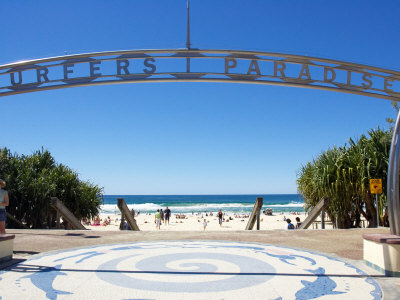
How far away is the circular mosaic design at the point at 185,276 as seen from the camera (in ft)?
14.9

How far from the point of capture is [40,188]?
15328 mm

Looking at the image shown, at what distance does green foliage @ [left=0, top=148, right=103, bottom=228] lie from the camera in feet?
49.8

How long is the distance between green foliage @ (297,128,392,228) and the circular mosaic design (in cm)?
703

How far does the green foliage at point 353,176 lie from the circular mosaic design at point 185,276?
7.03 metres

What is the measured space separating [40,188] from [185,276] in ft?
39.9

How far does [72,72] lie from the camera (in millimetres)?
6762

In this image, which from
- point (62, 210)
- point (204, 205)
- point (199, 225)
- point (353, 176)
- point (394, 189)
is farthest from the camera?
point (204, 205)

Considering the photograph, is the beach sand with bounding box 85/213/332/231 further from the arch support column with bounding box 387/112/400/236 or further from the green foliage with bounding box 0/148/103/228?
the arch support column with bounding box 387/112/400/236

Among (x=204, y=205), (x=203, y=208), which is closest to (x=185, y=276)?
(x=203, y=208)

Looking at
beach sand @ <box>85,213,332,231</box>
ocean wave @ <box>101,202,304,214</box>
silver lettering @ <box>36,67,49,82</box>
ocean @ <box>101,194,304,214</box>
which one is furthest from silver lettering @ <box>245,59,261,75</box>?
ocean wave @ <box>101,202,304,214</box>

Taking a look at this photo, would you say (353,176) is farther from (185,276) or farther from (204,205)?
(204,205)

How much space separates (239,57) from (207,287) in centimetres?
423

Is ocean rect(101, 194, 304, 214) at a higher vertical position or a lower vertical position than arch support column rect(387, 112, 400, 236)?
lower

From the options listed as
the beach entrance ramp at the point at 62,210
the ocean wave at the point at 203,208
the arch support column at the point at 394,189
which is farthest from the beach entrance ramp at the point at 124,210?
the ocean wave at the point at 203,208
